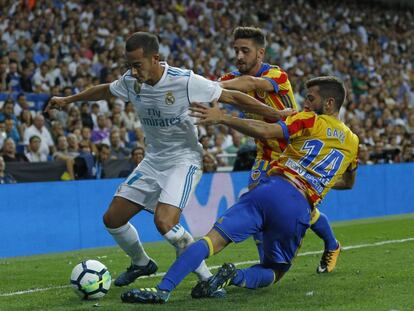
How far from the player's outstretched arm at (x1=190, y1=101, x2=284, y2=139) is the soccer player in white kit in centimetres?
54

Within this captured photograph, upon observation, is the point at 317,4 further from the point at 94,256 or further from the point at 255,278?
the point at 255,278

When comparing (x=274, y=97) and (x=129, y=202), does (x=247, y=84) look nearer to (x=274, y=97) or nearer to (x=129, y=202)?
(x=274, y=97)

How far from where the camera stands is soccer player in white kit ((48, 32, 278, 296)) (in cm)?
758

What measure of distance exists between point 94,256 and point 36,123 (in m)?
4.61

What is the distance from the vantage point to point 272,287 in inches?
321

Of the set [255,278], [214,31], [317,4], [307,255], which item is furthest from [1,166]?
[317,4]

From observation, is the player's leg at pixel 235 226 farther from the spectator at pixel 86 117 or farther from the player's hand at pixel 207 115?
the spectator at pixel 86 117

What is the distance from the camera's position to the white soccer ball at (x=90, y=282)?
7668 mm

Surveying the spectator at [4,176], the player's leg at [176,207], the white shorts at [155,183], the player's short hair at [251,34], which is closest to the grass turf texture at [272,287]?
the player's leg at [176,207]

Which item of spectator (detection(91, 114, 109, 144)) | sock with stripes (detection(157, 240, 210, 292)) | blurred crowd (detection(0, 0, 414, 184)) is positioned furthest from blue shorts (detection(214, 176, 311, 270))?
spectator (detection(91, 114, 109, 144))

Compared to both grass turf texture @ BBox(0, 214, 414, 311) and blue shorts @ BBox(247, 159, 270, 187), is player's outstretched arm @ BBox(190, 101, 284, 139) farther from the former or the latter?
blue shorts @ BBox(247, 159, 270, 187)

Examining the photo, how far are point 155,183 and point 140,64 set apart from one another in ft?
3.89

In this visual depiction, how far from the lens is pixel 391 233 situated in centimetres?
1405

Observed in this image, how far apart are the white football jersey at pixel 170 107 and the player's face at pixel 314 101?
761 mm
